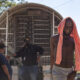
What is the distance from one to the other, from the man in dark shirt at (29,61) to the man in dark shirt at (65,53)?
13.3 ft

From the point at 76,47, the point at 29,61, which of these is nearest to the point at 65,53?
the point at 76,47

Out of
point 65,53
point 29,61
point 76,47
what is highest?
point 76,47

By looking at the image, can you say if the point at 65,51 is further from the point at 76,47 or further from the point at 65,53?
the point at 76,47

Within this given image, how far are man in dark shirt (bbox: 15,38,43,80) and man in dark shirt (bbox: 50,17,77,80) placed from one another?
405 cm

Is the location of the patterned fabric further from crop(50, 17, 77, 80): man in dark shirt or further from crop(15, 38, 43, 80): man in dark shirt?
crop(15, 38, 43, 80): man in dark shirt

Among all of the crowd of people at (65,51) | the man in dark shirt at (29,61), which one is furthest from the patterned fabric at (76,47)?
the man in dark shirt at (29,61)

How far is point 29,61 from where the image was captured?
962 cm

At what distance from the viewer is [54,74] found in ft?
17.8

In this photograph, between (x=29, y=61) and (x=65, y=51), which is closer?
(x=65, y=51)

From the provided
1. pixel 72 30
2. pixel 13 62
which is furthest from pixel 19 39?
pixel 72 30

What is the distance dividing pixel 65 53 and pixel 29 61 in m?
4.27

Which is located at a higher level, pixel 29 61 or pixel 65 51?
pixel 65 51

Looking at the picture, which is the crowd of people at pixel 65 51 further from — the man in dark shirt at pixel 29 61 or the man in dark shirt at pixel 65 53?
the man in dark shirt at pixel 29 61

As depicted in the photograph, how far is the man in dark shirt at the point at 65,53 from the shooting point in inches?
212
